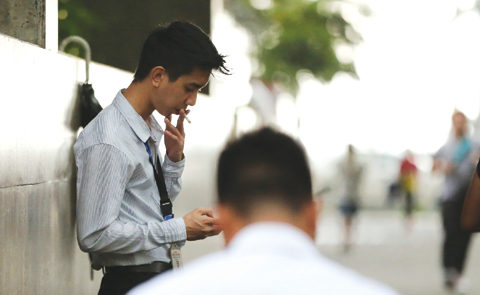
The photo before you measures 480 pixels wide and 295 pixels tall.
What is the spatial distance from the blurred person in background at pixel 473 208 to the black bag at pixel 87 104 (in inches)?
90.7

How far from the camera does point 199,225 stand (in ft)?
9.82

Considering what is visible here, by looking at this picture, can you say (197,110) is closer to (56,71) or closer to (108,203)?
(56,71)

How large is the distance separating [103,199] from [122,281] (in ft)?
1.58

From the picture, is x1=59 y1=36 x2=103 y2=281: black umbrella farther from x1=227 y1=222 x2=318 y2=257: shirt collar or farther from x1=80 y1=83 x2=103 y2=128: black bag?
x1=227 y1=222 x2=318 y2=257: shirt collar

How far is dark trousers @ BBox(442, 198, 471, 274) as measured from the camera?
8438 mm

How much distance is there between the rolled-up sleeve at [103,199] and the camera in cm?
265

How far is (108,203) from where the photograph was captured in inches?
104

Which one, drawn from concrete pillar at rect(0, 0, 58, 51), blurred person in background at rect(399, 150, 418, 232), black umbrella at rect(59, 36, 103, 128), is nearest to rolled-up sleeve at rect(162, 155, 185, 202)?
black umbrella at rect(59, 36, 103, 128)

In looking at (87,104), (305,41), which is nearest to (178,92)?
(87,104)

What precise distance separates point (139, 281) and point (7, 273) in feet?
2.26

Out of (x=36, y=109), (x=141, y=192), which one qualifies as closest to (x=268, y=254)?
(x=141, y=192)

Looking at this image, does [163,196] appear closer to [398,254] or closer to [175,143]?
[175,143]

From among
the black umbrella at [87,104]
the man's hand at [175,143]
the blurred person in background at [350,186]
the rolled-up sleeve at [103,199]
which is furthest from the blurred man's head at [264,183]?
the blurred person in background at [350,186]

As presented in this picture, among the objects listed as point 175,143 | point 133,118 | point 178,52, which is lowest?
point 175,143
